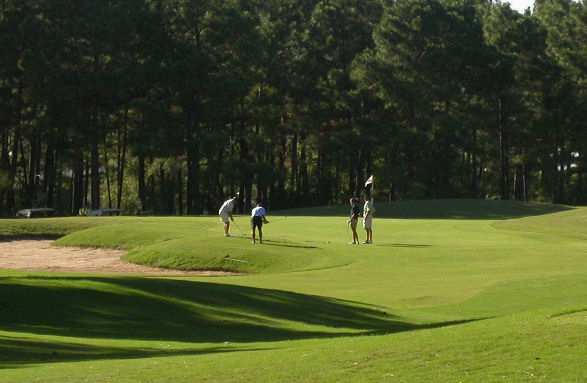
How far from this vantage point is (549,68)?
78.1 metres

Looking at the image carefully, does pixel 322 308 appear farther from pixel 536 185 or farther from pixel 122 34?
pixel 536 185

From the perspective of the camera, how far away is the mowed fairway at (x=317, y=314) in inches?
430

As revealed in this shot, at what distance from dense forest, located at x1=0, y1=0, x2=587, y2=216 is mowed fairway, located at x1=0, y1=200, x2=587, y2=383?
34669 millimetres

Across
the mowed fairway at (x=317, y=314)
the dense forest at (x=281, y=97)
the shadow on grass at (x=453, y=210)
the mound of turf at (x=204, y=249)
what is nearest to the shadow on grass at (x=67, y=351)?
the mowed fairway at (x=317, y=314)

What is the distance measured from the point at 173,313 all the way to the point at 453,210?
42.1m

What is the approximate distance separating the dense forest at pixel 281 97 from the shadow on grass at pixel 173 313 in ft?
166

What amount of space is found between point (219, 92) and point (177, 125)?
5289 mm

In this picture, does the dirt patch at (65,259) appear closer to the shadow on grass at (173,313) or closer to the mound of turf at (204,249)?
the mound of turf at (204,249)

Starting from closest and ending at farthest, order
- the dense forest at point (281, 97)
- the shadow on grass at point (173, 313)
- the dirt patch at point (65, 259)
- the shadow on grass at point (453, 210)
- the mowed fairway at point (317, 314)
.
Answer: the mowed fairway at point (317, 314)
the shadow on grass at point (173, 313)
the dirt patch at point (65, 259)
the shadow on grass at point (453, 210)
the dense forest at point (281, 97)

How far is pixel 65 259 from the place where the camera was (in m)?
36.9

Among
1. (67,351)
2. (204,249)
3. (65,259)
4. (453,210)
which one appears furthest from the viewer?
(453,210)

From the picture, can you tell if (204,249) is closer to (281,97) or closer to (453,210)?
(453,210)

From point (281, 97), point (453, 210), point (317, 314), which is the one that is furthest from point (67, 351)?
point (281, 97)

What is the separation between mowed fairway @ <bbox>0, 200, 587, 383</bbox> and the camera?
1092cm
